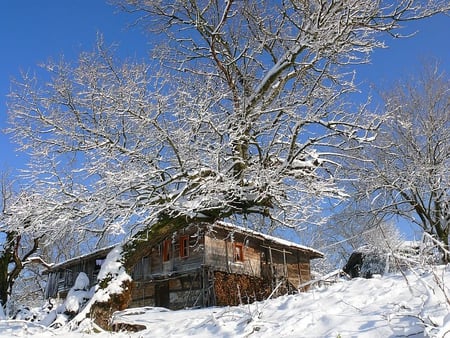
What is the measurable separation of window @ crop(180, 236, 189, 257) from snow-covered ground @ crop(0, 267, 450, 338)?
649 inches

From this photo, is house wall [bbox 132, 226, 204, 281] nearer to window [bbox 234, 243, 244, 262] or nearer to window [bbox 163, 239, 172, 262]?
window [bbox 163, 239, 172, 262]

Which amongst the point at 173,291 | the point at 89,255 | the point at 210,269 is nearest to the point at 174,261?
the point at 173,291

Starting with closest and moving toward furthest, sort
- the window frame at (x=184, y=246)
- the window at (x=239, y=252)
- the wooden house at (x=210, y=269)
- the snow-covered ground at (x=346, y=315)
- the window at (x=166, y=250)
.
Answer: the snow-covered ground at (x=346, y=315) → the wooden house at (x=210, y=269) → the window frame at (x=184, y=246) → the window at (x=166, y=250) → the window at (x=239, y=252)

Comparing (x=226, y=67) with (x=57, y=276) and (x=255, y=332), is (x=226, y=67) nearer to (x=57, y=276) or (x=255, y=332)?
(x=255, y=332)

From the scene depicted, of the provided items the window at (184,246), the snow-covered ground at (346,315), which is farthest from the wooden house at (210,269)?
the snow-covered ground at (346,315)

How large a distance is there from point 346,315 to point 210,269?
18.2 meters

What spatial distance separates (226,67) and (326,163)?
11.8 feet

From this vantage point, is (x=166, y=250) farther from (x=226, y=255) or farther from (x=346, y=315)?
(x=346, y=315)

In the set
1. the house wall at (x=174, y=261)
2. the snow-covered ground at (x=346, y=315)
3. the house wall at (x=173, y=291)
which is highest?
the house wall at (x=174, y=261)

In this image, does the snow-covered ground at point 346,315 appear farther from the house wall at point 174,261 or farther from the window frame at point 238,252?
the window frame at point 238,252

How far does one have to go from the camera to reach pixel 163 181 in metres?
9.33

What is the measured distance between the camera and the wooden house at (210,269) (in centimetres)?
2258

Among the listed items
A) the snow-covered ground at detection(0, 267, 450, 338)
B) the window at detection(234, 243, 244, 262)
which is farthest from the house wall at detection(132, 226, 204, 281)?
the snow-covered ground at detection(0, 267, 450, 338)

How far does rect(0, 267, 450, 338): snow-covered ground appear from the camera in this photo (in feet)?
12.9
